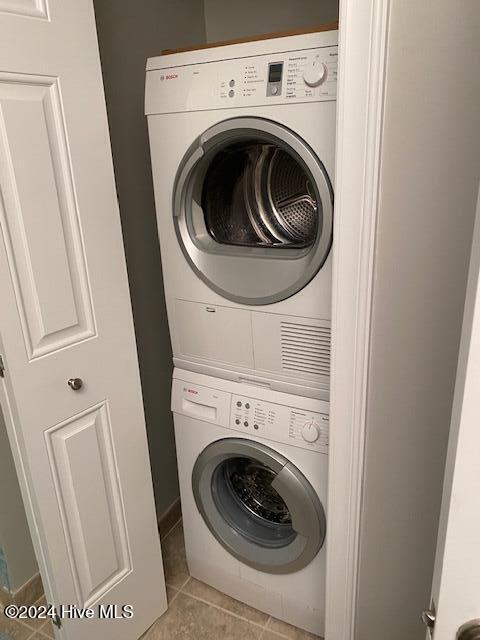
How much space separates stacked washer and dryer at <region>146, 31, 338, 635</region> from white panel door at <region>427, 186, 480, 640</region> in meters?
0.61

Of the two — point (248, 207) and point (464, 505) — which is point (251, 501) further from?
point (464, 505)

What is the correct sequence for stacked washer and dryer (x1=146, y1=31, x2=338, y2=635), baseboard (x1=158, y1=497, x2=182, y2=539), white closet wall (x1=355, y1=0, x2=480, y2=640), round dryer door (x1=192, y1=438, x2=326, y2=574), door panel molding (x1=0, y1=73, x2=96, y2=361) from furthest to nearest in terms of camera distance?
baseboard (x1=158, y1=497, x2=182, y2=539)
round dryer door (x1=192, y1=438, x2=326, y2=574)
stacked washer and dryer (x1=146, y1=31, x2=338, y2=635)
door panel molding (x1=0, y1=73, x2=96, y2=361)
white closet wall (x1=355, y1=0, x2=480, y2=640)

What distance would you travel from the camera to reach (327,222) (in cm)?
111

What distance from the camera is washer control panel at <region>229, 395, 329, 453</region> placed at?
1.27 m

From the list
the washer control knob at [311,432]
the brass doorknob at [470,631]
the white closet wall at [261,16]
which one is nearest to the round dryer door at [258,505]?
the washer control knob at [311,432]

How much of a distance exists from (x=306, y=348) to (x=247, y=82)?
66cm

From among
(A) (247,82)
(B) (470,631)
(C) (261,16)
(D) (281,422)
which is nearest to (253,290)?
(D) (281,422)

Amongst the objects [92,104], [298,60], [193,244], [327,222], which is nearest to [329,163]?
[327,222]

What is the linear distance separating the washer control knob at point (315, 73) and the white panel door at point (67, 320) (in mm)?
479

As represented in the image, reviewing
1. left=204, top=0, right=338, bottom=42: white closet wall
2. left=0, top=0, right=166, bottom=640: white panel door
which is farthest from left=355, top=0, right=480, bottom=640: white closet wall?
left=204, top=0, right=338, bottom=42: white closet wall

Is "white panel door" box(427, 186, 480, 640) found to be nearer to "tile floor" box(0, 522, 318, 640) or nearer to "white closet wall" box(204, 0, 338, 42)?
"tile floor" box(0, 522, 318, 640)

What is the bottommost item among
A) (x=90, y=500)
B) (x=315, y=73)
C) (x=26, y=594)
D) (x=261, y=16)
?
(x=26, y=594)

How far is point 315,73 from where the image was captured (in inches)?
41.1

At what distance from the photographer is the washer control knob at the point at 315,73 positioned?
40.8 inches
